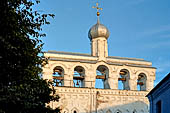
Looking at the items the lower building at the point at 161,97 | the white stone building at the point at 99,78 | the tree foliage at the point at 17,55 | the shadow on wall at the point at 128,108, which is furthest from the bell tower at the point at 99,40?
the tree foliage at the point at 17,55

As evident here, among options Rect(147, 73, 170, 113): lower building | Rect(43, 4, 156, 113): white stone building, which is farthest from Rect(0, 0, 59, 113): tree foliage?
Rect(43, 4, 156, 113): white stone building

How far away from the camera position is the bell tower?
101 feet

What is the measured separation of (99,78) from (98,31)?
3580 millimetres

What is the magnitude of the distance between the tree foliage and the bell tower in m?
17.3

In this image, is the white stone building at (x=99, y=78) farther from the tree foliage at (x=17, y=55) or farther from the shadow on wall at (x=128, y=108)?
the tree foliage at (x=17, y=55)

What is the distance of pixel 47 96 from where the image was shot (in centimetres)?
1800

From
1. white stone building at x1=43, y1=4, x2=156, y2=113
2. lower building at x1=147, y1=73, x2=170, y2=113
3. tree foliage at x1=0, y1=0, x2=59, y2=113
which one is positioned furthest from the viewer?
white stone building at x1=43, y1=4, x2=156, y2=113

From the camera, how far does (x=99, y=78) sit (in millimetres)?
31219

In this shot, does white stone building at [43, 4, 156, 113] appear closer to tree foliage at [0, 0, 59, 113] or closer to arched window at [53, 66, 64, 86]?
arched window at [53, 66, 64, 86]

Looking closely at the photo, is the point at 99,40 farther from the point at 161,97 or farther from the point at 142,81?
the point at 161,97

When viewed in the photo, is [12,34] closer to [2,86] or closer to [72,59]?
[2,86]

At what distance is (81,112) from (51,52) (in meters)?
4.89

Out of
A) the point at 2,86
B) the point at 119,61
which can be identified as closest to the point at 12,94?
the point at 2,86

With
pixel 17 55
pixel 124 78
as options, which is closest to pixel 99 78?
pixel 124 78
